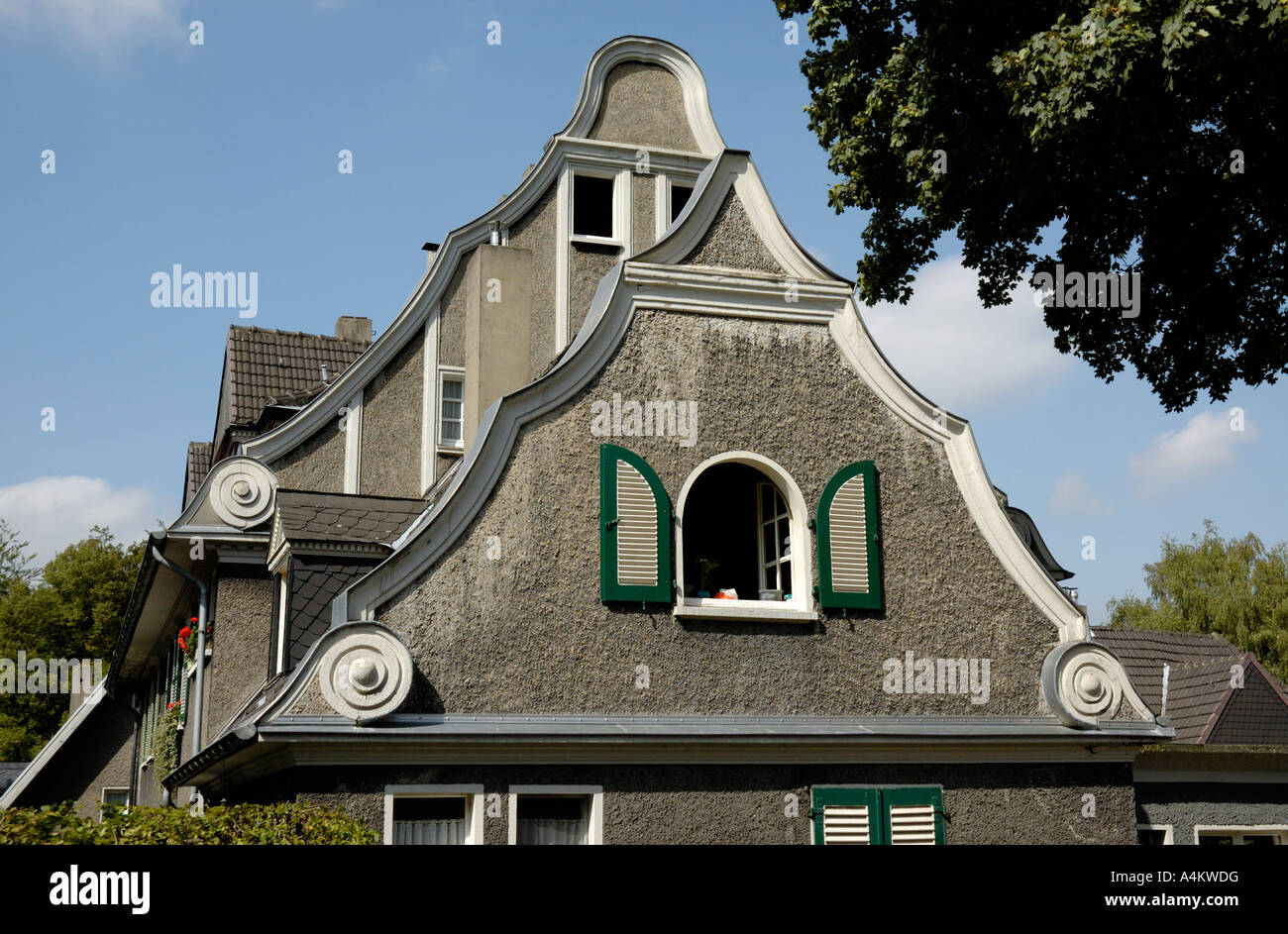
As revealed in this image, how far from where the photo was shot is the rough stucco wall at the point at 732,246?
1340cm

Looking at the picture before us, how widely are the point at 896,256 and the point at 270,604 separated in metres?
8.60

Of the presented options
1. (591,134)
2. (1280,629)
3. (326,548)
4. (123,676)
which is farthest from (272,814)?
(1280,629)

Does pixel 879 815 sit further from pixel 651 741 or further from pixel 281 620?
pixel 281 620

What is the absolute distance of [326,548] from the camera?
13.0 meters

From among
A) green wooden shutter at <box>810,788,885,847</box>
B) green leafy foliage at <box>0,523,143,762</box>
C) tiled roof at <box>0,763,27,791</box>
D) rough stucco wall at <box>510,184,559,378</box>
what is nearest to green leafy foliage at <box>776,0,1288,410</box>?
rough stucco wall at <box>510,184,559,378</box>

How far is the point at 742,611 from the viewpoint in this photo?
12.4m

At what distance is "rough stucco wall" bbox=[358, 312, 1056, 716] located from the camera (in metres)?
11.6

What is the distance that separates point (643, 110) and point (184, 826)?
41.5 ft

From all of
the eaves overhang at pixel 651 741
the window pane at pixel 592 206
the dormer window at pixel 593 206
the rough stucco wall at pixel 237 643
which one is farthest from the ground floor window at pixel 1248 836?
the rough stucco wall at pixel 237 643

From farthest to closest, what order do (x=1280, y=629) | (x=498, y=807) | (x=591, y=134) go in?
(x=1280, y=629)
(x=591, y=134)
(x=498, y=807)

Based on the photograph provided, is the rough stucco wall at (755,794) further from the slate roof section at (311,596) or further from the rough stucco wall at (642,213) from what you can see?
the rough stucco wall at (642,213)

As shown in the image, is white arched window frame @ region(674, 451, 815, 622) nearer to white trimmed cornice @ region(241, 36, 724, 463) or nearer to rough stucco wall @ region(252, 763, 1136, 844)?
rough stucco wall @ region(252, 763, 1136, 844)

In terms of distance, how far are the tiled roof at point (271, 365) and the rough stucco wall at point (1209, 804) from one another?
42.4 ft
